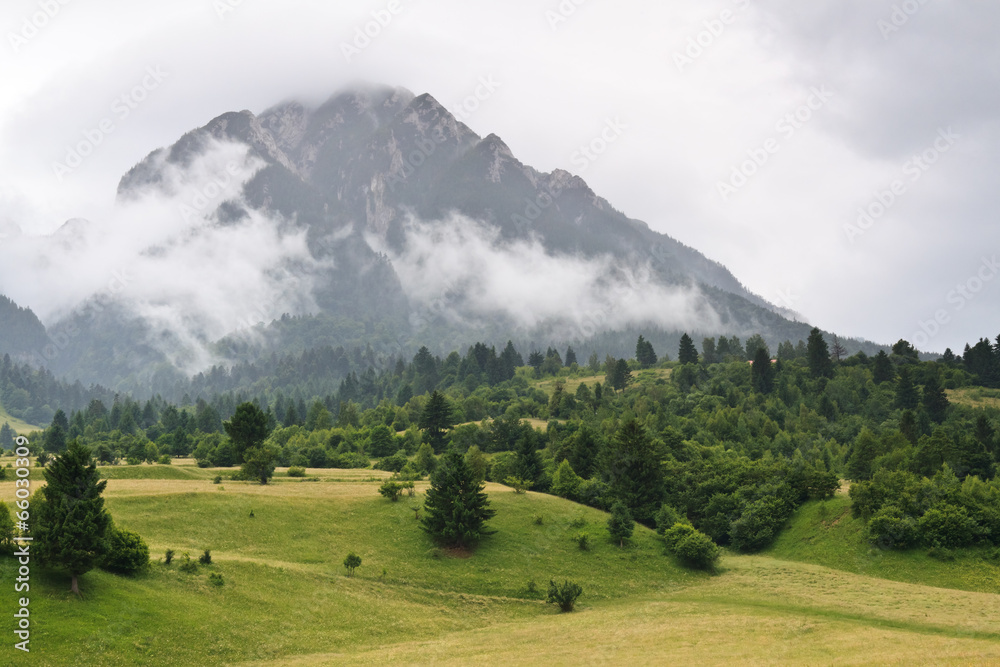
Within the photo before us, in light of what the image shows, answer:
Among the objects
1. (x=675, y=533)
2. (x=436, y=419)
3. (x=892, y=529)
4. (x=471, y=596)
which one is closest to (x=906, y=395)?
(x=892, y=529)

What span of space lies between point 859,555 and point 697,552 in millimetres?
22412

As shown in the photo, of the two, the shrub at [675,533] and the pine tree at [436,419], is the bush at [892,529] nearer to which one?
the shrub at [675,533]

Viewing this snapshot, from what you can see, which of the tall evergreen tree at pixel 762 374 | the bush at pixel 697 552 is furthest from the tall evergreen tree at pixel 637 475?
the tall evergreen tree at pixel 762 374

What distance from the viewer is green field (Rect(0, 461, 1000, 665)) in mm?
46594

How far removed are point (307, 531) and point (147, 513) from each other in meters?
17.7

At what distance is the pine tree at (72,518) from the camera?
4753 centimetres

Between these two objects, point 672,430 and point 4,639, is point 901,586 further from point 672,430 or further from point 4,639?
point 4,639

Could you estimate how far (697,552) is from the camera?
282ft

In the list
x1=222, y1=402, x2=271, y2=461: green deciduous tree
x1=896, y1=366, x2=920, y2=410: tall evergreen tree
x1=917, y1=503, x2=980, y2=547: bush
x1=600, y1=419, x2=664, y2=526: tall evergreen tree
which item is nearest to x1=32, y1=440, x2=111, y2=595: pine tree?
x1=222, y1=402, x2=271, y2=461: green deciduous tree

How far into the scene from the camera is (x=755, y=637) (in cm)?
5144

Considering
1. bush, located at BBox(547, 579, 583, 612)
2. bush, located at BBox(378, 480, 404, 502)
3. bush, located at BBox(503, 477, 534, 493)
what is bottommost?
bush, located at BBox(547, 579, 583, 612)

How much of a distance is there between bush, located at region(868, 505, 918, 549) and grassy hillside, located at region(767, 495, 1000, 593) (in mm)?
1159

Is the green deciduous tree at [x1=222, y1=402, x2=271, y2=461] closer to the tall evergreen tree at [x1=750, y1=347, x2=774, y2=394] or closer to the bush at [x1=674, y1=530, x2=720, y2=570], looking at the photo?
the bush at [x1=674, y1=530, x2=720, y2=570]

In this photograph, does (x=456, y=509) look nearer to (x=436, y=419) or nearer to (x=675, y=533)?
(x=675, y=533)
